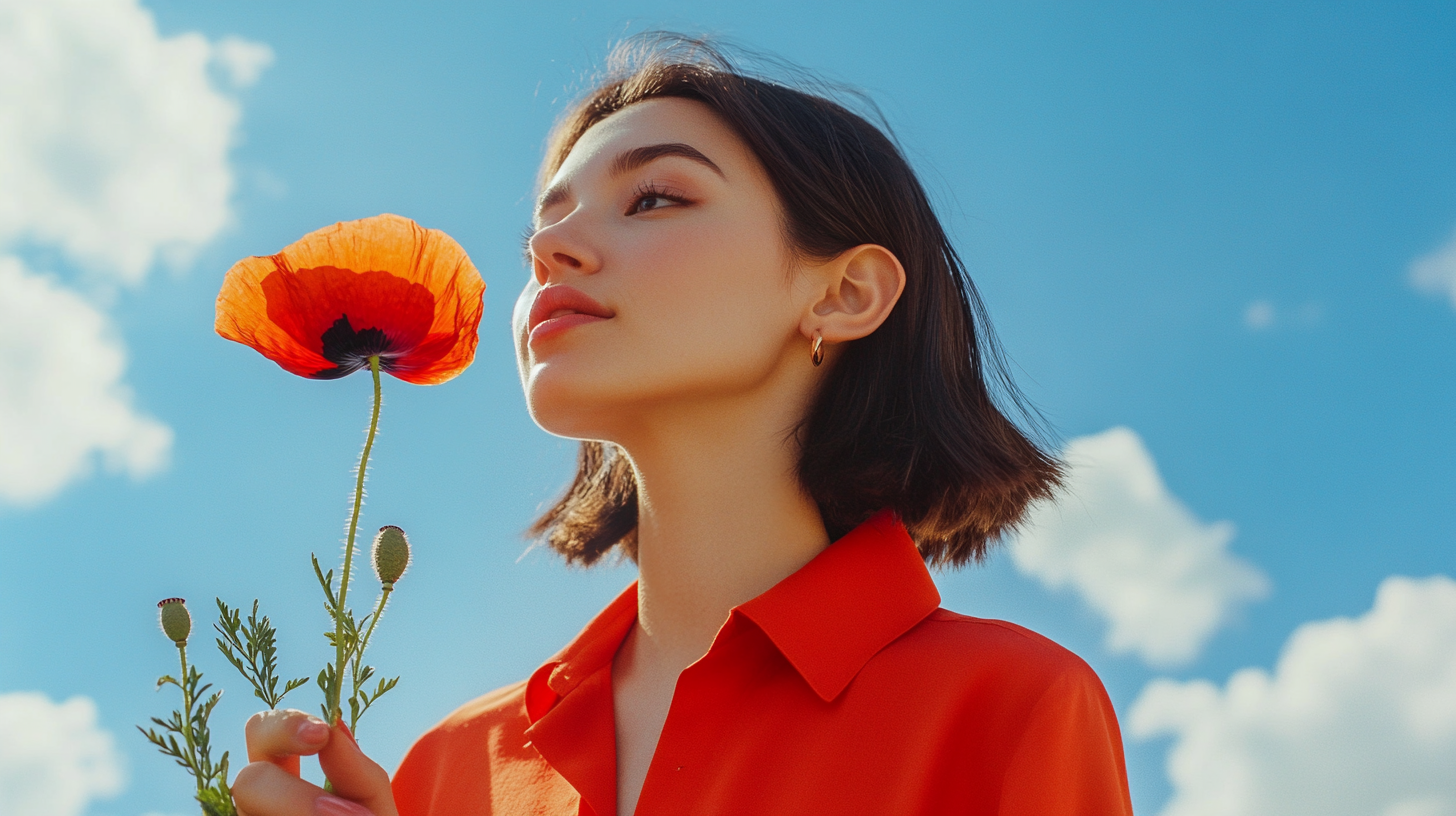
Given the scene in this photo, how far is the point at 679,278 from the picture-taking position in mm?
2244

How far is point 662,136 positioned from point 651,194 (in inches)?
7.2

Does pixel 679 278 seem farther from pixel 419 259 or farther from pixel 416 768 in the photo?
pixel 416 768

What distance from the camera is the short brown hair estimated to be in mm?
2504

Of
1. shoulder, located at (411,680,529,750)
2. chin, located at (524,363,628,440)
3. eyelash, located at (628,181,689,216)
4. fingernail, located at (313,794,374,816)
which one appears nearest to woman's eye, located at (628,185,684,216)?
eyelash, located at (628,181,689,216)

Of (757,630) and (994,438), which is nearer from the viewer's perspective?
(757,630)

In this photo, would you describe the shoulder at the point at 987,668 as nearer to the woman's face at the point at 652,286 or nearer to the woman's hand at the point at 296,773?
the woman's face at the point at 652,286

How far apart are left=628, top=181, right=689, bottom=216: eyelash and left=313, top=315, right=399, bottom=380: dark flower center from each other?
0.74 meters

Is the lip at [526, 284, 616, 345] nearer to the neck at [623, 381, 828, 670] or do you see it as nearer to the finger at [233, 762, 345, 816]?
the neck at [623, 381, 828, 670]

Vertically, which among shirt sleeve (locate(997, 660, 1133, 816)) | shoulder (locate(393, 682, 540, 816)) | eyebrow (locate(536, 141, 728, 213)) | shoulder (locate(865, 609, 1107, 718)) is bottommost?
shirt sleeve (locate(997, 660, 1133, 816))

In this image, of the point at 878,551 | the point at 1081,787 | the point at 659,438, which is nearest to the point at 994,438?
the point at 878,551

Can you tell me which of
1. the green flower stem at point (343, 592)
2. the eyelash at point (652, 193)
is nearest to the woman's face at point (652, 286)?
the eyelash at point (652, 193)

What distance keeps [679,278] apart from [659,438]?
0.36 meters

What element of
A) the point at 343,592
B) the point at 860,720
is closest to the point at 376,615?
the point at 343,592

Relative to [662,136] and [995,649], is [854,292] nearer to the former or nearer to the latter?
[662,136]
